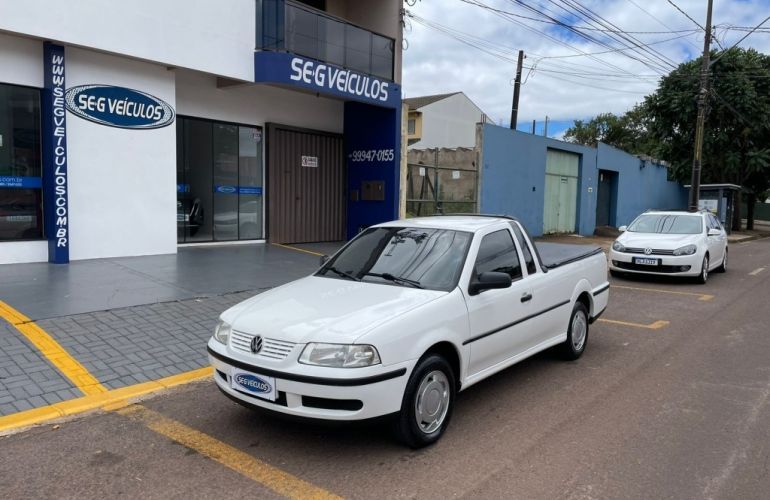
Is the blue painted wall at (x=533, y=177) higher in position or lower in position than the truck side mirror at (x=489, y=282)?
higher

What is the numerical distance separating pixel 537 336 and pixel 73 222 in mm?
8099

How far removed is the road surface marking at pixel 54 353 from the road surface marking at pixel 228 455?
60 centimetres

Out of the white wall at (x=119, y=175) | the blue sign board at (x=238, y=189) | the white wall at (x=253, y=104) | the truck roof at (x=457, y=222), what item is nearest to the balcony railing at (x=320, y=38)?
the white wall at (x=253, y=104)

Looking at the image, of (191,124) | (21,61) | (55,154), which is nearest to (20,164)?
(55,154)

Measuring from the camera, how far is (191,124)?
1227cm

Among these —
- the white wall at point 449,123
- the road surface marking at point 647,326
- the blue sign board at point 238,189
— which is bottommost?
the road surface marking at point 647,326

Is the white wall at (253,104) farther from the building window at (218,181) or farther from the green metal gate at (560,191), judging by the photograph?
the green metal gate at (560,191)

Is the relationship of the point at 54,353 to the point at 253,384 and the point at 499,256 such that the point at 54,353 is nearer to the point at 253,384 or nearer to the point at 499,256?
the point at 253,384

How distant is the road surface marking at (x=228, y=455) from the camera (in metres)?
3.47

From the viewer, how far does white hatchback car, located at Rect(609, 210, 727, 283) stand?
38.4 feet

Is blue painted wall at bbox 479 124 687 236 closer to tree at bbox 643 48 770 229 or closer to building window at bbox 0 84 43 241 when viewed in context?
tree at bbox 643 48 770 229

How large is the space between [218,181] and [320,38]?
12.4 ft

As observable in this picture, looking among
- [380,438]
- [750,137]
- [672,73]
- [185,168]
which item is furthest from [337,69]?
[750,137]

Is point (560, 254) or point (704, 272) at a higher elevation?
point (560, 254)
